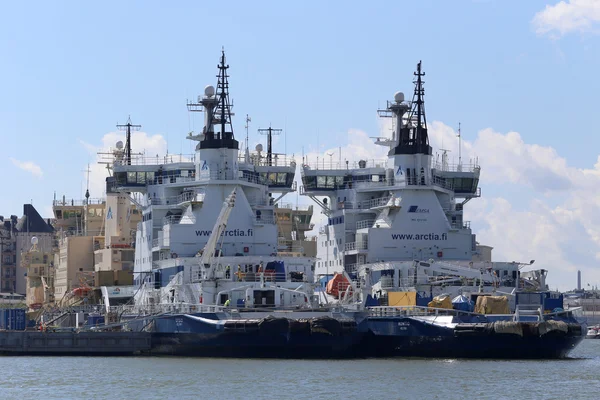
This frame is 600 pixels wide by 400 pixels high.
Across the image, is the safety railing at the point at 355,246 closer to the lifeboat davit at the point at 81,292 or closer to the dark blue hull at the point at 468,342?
the dark blue hull at the point at 468,342

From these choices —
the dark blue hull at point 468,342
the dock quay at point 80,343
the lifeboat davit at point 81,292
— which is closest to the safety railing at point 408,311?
the dark blue hull at point 468,342

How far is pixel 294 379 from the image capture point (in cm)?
5400

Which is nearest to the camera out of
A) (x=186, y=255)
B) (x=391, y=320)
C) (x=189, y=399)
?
(x=189, y=399)

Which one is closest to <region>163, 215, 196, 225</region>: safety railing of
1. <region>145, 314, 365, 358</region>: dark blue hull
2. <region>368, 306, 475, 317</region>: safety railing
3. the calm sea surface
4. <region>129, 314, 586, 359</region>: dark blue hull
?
<region>129, 314, 586, 359</region>: dark blue hull

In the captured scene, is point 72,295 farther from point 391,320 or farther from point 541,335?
point 541,335

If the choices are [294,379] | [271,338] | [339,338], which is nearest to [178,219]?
[271,338]

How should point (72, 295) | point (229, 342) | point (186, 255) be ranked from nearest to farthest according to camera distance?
point (229, 342)
point (186, 255)
point (72, 295)

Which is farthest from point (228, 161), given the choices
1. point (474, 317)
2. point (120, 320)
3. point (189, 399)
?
point (189, 399)

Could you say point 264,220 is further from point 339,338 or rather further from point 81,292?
point 339,338

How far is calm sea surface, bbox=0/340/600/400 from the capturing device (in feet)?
164

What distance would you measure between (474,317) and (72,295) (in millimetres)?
26743

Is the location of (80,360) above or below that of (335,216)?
below

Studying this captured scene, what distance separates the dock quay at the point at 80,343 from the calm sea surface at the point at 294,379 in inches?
94.1

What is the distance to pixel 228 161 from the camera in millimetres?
74375
